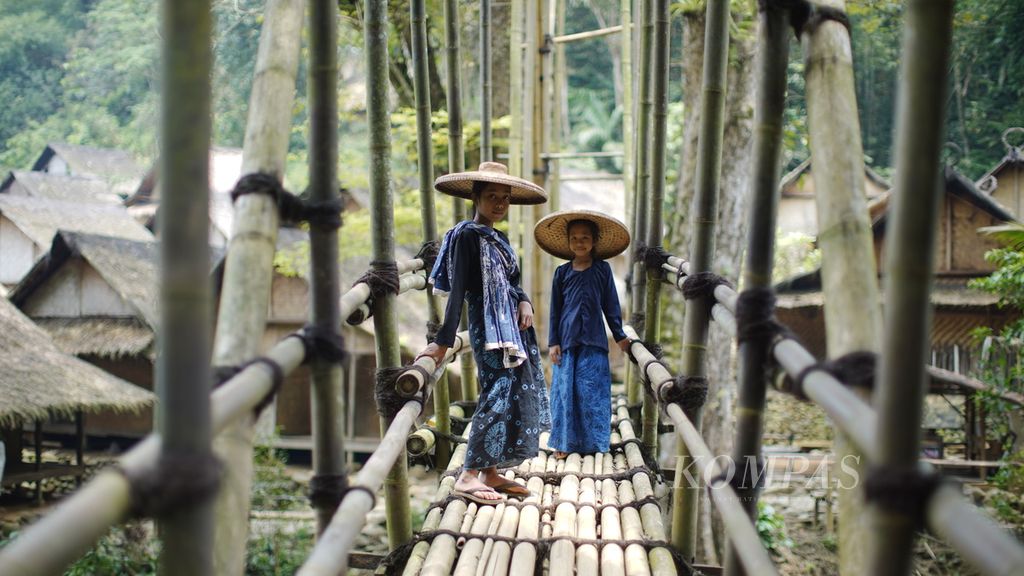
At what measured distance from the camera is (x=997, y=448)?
859 cm

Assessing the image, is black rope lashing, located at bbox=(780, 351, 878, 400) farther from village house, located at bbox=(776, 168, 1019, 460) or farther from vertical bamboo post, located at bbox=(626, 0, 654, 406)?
village house, located at bbox=(776, 168, 1019, 460)

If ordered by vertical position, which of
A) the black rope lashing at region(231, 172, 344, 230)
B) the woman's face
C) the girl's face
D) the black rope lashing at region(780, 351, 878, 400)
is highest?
the woman's face

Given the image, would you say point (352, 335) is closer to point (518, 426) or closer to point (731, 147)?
point (731, 147)

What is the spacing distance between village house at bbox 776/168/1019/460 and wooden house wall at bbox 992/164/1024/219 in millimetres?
1894

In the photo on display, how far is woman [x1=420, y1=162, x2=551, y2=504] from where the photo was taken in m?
2.87

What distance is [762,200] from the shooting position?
1.74 metres

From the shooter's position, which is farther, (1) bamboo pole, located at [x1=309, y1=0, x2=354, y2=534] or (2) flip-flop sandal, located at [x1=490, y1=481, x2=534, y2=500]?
(2) flip-flop sandal, located at [x1=490, y1=481, x2=534, y2=500]

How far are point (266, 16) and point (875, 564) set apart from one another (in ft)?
4.86

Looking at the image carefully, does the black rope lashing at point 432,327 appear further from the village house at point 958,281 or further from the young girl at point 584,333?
the village house at point 958,281

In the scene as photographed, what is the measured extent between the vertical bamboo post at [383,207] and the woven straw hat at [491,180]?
15.8 inches

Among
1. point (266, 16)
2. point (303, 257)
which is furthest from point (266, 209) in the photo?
point (303, 257)

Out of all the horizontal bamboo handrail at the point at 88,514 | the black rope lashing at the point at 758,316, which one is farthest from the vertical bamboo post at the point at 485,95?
the horizontal bamboo handrail at the point at 88,514

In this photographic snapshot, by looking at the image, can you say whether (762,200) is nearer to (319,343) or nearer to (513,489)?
(319,343)

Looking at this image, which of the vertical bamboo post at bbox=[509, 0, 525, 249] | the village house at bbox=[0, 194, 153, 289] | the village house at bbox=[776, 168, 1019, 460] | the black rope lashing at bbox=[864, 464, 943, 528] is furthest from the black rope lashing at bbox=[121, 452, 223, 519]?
the village house at bbox=[0, 194, 153, 289]
